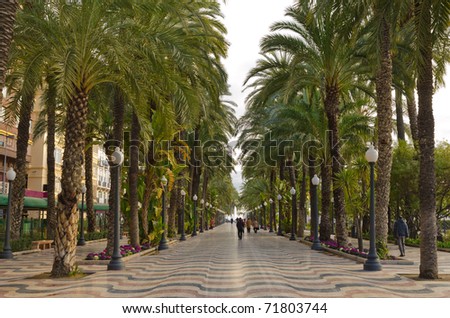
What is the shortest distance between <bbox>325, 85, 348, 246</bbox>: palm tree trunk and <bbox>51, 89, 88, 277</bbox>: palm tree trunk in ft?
35.0

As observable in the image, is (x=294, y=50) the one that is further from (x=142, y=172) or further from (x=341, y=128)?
(x=142, y=172)

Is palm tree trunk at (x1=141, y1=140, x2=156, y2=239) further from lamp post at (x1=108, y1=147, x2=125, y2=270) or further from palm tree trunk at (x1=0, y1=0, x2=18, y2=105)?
palm tree trunk at (x1=0, y1=0, x2=18, y2=105)

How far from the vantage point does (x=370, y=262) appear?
13.1 metres

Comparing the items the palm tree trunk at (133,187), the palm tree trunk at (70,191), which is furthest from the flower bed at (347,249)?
the palm tree trunk at (70,191)

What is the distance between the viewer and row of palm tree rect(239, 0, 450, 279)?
455 inches

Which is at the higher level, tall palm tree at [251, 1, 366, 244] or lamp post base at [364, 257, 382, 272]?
tall palm tree at [251, 1, 366, 244]

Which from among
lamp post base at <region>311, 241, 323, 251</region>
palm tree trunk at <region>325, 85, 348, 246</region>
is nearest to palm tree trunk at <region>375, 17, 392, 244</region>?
palm tree trunk at <region>325, 85, 348, 246</region>

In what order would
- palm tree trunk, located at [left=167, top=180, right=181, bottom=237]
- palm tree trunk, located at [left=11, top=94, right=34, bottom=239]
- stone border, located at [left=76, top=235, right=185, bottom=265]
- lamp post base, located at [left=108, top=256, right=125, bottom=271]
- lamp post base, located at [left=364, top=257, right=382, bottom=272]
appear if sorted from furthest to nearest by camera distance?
1. palm tree trunk, located at [left=167, top=180, right=181, bottom=237]
2. palm tree trunk, located at [left=11, top=94, right=34, bottom=239]
3. stone border, located at [left=76, top=235, right=185, bottom=265]
4. lamp post base, located at [left=108, top=256, right=125, bottom=271]
5. lamp post base, located at [left=364, top=257, right=382, bottom=272]

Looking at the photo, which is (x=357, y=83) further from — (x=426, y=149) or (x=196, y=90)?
(x=426, y=149)

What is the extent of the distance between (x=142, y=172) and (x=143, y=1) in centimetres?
1098

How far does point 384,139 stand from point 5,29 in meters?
11.6

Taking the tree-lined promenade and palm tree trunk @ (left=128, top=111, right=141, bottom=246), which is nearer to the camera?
the tree-lined promenade

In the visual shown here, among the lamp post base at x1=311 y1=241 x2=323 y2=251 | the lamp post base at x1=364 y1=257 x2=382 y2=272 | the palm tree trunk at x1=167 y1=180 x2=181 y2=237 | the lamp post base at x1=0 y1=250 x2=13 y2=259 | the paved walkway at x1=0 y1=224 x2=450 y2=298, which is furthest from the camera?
the palm tree trunk at x1=167 y1=180 x2=181 y2=237

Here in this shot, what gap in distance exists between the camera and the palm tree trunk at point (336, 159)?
765 inches
